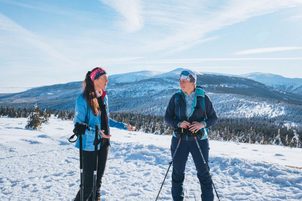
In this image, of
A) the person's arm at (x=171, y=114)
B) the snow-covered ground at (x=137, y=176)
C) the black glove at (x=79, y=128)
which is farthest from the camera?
the snow-covered ground at (x=137, y=176)

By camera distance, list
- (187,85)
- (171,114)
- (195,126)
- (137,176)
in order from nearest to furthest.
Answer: (195,126), (187,85), (171,114), (137,176)

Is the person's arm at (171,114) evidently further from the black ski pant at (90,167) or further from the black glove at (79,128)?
the black glove at (79,128)

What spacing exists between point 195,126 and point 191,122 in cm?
22

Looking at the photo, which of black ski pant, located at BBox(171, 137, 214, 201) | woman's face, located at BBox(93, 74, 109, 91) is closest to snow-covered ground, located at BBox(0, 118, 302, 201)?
black ski pant, located at BBox(171, 137, 214, 201)

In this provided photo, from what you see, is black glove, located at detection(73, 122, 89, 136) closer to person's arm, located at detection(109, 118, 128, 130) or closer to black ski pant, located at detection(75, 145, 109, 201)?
black ski pant, located at detection(75, 145, 109, 201)

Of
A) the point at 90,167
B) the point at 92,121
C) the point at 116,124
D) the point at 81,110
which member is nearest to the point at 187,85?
the point at 116,124

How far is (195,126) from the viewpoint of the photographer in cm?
608

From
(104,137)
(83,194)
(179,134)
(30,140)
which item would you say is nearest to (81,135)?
(104,137)

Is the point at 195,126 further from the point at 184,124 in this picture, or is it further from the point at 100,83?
the point at 100,83

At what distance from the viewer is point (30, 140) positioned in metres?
15.7

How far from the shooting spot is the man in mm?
6258

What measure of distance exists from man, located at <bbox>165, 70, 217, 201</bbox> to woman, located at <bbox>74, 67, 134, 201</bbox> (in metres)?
1.34

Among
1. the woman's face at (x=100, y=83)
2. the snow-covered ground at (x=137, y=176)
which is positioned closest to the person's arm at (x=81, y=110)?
the woman's face at (x=100, y=83)

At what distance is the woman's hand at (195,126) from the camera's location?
608 centimetres
